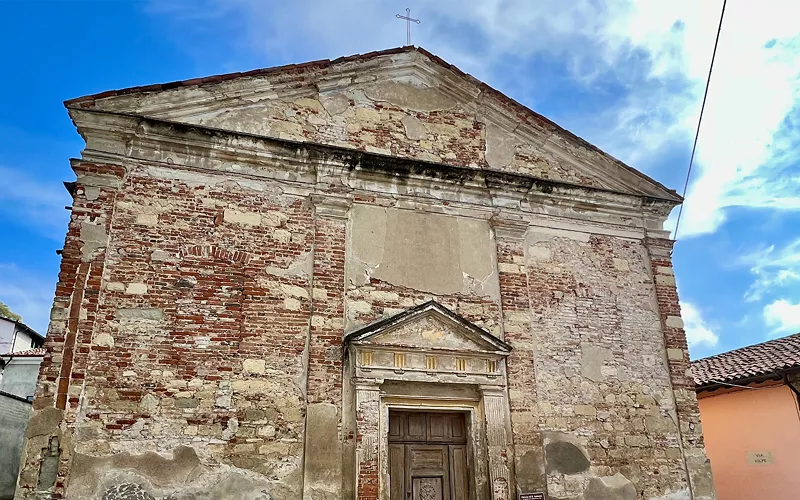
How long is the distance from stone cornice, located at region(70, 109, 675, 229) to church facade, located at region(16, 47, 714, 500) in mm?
27

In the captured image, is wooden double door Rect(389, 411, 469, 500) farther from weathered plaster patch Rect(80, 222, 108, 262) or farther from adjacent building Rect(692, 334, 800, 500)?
adjacent building Rect(692, 334, 800, 500)

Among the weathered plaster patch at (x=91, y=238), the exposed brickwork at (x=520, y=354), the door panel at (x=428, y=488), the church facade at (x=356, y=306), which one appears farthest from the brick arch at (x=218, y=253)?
the exposed brickwork at (x=520, y=354)

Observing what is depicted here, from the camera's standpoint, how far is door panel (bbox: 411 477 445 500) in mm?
6879

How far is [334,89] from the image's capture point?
8.33 m

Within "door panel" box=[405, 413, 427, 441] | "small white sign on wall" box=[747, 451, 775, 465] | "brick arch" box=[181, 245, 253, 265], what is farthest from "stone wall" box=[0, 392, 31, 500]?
"small white sign on wall" box=[747, 451, 775, 465]

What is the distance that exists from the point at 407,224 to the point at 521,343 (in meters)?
2.22

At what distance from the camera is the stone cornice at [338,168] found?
279 inches

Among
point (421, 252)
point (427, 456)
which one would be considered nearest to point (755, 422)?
point (427, 456)

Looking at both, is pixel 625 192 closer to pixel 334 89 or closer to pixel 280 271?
pixel 334 89

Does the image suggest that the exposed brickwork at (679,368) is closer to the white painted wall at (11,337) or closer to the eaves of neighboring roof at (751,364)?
the eaves of neighboring roof at (751,364)

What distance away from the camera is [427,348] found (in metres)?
7.23

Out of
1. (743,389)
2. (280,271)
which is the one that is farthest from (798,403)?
(280,271)

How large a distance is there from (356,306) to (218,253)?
5.89 feet

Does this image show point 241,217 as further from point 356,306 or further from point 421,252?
point 421,252
